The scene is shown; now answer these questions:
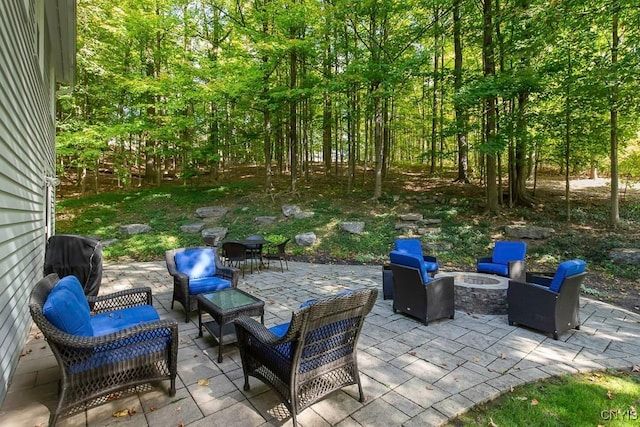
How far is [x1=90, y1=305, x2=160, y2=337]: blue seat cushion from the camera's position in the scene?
2.89 meters

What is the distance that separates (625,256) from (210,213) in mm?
10712

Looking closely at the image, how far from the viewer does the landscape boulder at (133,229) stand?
381 inches

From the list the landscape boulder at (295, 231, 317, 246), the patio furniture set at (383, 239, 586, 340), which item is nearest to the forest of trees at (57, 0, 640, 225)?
the landscape boulder at (295, 231, 317, 246)

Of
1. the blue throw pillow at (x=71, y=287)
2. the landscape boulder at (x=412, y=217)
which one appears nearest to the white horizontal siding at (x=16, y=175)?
the blue throw pillow at (x=71, y=287)

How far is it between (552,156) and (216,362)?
1129 centimetres

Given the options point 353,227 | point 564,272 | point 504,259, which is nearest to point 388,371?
point 564,272

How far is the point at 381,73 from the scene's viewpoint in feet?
31.6

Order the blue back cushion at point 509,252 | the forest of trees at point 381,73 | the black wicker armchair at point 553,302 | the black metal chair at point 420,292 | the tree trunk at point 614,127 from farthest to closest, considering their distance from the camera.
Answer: the forest of trees at point 381,73, the tree trunk at point 614,127, the blue back cushion at point 509,252, the black metal chair at point 420,292, the black wicker armchair at point 553,302

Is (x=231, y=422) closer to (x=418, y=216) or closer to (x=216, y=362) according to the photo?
(x=216, y=362)

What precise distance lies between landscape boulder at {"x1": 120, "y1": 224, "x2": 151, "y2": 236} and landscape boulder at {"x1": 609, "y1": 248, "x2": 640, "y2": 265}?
11.7 meters

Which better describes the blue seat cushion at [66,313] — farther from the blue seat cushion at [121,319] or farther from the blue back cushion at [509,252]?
the blue back cushion at [509,252]

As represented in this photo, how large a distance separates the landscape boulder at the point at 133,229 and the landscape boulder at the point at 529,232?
10184 millimetres

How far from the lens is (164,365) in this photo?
2814mm

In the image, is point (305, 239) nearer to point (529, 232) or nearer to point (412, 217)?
point (412, 217)
